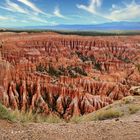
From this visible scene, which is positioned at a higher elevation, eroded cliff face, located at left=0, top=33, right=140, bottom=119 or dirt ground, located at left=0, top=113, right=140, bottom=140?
dirt ground, located at left=0, top=113, right=140, bottom=140

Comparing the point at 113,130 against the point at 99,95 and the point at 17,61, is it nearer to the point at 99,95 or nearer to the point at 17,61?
the point at 99,95

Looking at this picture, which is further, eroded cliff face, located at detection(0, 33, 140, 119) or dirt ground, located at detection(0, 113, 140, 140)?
eroded cliff face, located at detection(0, 33, 140, 119)

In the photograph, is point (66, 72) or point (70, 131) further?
point (66, 72)

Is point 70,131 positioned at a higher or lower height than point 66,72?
higher

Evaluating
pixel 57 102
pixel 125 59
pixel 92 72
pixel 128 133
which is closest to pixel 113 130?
pixel 128 133

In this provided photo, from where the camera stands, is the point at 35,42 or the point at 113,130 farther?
the point at 35,42
